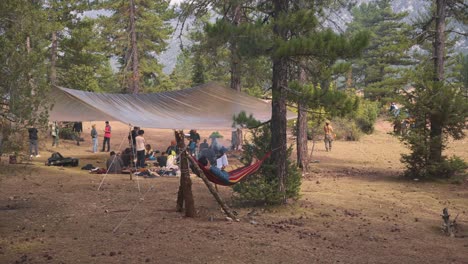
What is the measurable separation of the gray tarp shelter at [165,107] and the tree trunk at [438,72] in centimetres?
418

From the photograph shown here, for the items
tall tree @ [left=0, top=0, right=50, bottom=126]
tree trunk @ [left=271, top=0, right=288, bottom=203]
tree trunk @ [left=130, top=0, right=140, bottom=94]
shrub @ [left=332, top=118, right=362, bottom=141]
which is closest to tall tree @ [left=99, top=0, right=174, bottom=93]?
tree trunk @ [left=130, top=0, right=140, bottom=94]

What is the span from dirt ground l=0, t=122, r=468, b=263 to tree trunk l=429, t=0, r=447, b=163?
3.21 ft

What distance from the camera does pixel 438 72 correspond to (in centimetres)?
1332

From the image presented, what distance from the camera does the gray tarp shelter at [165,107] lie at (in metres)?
10.6

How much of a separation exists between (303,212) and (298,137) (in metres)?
6.05

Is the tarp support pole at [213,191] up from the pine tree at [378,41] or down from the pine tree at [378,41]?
down

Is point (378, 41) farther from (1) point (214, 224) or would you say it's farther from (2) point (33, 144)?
(1) point (214, 224)

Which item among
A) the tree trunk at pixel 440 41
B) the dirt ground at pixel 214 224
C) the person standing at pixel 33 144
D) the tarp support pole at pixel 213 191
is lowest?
the dirt ground at pixel 214 224

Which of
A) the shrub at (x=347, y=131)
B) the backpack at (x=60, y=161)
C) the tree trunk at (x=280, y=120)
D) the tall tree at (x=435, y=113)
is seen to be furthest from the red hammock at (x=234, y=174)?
the shrub at (x=347, y=131)

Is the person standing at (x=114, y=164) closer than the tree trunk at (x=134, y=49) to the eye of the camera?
Yes

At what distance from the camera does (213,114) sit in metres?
12.1

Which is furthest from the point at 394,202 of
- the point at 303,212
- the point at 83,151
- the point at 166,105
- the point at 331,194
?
the point at 83,151

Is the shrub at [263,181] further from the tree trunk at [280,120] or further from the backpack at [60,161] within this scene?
the backpack at [60,161]

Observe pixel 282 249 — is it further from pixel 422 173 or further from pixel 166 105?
pixel 422 173
